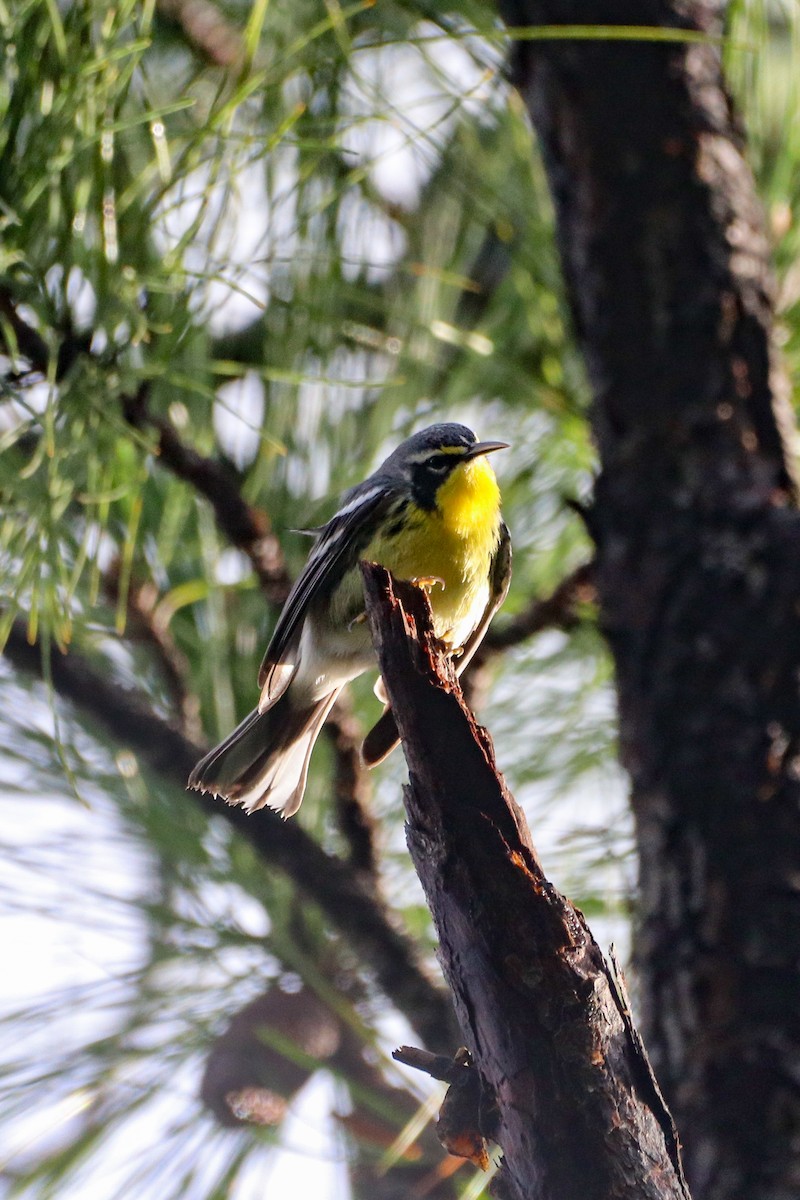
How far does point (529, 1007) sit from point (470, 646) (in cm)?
140

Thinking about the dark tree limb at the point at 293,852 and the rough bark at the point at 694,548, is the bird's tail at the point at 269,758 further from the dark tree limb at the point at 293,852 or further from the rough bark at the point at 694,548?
the rough bark at the point at 694,548

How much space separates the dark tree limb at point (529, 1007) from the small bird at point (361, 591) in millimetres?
1008

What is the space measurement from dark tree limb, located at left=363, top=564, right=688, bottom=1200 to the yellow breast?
43.4 inches

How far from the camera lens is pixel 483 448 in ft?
8.29

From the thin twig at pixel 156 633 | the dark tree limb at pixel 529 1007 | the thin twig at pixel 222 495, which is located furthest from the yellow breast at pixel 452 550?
the dark tree limb at pixel 529 1007

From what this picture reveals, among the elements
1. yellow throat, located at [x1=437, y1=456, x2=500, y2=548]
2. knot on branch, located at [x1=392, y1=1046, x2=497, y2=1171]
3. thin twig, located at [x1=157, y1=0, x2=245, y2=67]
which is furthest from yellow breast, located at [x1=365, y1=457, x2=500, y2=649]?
thin twig, located at [x1=157, y1=0, x2=245, y2=67]

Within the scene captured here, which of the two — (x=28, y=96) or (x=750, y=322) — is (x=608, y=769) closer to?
(x=750, y=322)

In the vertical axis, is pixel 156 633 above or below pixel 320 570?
below

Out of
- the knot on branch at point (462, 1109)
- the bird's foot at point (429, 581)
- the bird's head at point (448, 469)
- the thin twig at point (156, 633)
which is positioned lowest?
the knot on branch at point (462, 1109)

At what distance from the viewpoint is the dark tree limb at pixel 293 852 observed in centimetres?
226

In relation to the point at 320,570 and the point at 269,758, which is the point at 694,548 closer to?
the point at 320,570

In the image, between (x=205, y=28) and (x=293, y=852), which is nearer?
(x=293, y=852)

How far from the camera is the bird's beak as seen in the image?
2.50 m

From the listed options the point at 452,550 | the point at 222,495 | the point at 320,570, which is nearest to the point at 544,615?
the point at 452,550
